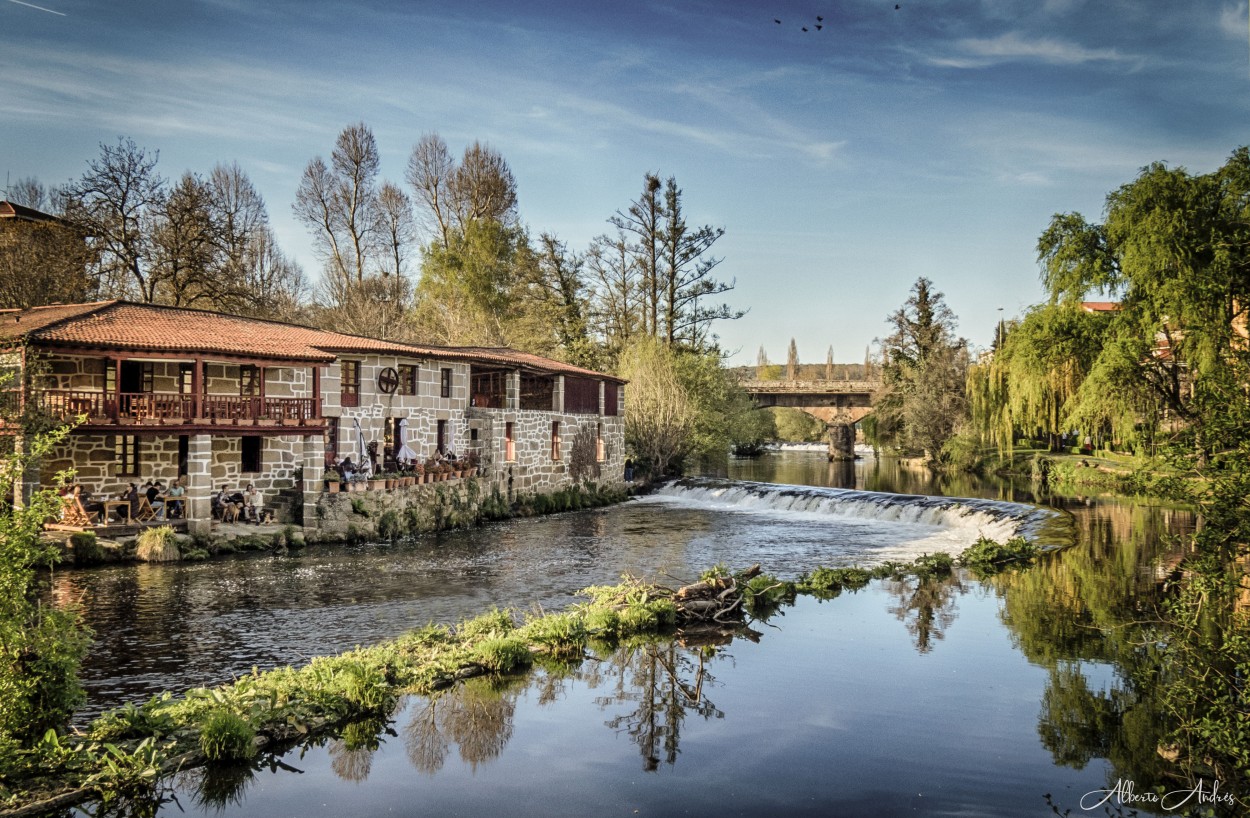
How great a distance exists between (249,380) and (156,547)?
6.41 m

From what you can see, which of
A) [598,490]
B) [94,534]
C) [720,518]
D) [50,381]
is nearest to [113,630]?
[94,534]

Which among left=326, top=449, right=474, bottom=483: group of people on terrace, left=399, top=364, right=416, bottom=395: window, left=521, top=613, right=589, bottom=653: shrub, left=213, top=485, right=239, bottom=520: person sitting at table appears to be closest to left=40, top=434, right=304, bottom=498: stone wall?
left=213, top=485, right=239, bottom=520: person sitting at table

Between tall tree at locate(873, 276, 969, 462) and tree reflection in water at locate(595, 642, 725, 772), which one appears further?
tall tree at locate(873, 276, 969, 462)

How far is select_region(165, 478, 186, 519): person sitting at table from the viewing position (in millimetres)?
21417

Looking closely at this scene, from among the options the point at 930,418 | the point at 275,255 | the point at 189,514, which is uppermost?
the point at 275,255

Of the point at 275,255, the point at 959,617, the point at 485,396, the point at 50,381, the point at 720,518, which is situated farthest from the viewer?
the point at 275,255

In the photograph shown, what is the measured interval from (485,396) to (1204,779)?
1095 inches

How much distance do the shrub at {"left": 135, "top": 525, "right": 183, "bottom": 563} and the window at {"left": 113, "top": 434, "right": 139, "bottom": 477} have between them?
2980 mm

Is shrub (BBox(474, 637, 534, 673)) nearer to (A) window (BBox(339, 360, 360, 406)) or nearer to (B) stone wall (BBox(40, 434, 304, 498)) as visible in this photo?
(B) stone wall (BBox(40, 434, 304, 498))

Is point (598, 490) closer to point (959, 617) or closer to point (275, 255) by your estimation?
point (959, 617)

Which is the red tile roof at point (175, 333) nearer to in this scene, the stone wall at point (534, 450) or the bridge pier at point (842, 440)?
the stone wall at point (534, 450)

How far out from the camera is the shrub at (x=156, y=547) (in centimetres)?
1942

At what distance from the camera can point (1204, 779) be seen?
812 cm

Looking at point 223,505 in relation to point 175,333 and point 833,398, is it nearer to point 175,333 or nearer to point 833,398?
point 175,333
